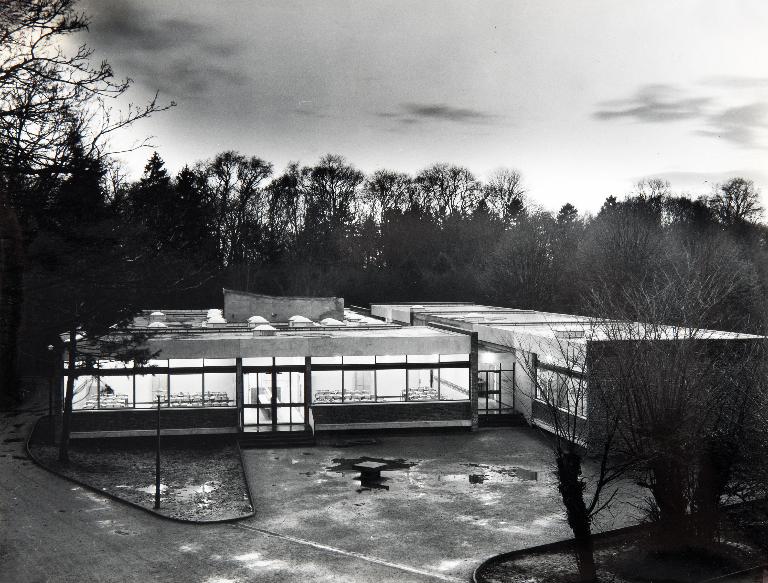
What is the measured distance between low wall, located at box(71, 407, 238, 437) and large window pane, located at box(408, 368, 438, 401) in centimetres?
649

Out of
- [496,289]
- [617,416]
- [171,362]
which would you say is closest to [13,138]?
[617,416]

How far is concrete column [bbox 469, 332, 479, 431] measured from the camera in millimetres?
26953

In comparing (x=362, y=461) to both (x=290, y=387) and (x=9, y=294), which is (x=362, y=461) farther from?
(x=9, y=294)

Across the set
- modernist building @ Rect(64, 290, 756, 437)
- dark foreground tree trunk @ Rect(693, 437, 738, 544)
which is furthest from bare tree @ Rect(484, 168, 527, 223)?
dark foreground tree trunk @ Rect(693, 437, 738, 544)

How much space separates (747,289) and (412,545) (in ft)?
110

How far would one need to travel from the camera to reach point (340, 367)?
87.5 feet

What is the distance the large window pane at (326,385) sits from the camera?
26.6m

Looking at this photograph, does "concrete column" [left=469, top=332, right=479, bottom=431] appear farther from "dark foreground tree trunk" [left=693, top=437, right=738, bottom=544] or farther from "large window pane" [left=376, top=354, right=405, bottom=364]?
"dark foreground tree trunk" [left=693, top=437, right=738, bottom=544]

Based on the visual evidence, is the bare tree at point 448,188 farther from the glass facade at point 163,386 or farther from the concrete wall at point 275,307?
the glass facade at point 163,386

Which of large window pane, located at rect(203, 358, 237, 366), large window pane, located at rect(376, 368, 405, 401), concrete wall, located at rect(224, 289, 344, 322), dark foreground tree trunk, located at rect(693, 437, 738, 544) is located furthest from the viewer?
concrete wall, located at rect(224, 289, 344, 322)

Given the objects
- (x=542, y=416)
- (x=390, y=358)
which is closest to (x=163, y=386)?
(x=390, y=358)

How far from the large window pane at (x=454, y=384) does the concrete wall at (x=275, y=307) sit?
38.4ft

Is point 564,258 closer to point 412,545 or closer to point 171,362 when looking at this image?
point 171,362

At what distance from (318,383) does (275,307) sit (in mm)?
12069
